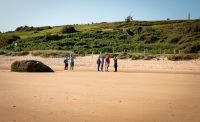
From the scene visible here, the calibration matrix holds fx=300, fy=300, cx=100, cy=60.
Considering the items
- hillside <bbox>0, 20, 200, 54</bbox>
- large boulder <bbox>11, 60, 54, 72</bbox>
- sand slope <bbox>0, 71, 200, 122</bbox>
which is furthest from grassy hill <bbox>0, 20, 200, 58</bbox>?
sand slope <bbox>0, 71, 200, 122</bbox>

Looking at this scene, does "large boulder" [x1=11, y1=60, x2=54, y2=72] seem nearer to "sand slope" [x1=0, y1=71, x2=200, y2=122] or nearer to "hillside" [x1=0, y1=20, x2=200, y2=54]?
"sand slope" [x1=0, y1=71, x2=200, y2=122]

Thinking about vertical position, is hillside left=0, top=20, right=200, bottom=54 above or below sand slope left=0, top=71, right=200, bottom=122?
above

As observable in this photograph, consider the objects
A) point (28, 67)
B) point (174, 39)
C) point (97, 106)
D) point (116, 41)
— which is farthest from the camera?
point (116, 41)

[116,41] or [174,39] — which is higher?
[174,39]

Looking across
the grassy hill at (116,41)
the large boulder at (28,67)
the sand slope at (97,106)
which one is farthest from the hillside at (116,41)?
the sand slope at (97,106)

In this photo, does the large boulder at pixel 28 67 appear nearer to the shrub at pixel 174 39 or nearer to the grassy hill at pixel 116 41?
Answer: the grassy hill at pixel 116 41

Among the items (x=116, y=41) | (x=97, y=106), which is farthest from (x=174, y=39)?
(x=97, y=106)

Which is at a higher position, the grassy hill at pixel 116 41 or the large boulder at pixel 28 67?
the grassy hill at pixel 116 41

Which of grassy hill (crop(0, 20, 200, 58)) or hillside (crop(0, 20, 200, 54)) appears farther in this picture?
hillside (crop(0, 20, 200, 54))

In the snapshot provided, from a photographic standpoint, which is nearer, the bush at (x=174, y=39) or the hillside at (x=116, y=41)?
the hillside at (x=116, y=41)

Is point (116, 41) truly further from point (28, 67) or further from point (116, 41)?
point (28, 67)

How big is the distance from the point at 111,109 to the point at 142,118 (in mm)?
1277

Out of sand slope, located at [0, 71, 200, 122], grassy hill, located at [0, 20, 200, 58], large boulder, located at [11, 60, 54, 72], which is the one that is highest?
grassy hill, located at [0, 20, 200, 58]

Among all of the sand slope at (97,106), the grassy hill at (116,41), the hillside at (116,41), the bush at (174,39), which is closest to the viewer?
the sand slope at (97,106)
